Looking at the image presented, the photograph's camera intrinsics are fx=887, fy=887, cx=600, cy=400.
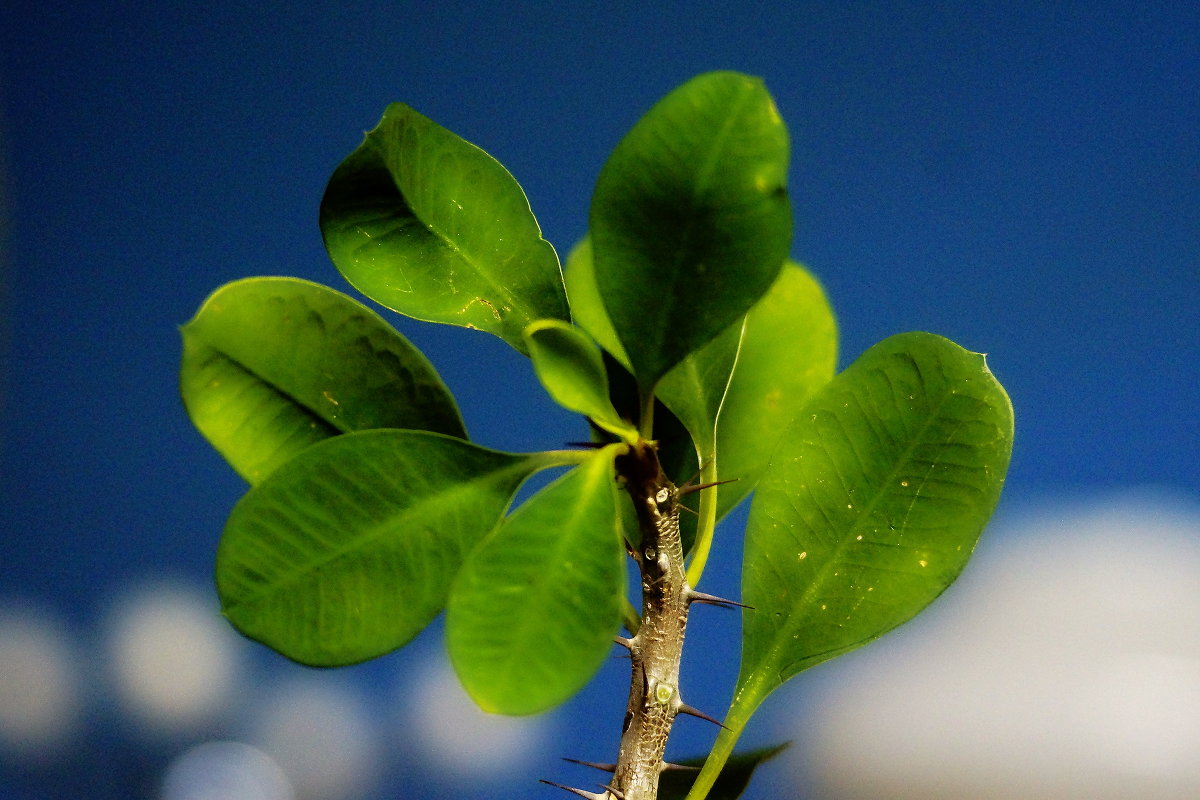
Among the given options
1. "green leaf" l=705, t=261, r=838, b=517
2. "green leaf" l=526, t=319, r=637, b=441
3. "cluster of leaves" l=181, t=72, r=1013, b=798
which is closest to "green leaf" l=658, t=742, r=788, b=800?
"cluster of leaves" l=181, t=72, r=1013, b=798

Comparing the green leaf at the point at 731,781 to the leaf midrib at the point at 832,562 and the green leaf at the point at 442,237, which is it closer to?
the leaf midrib at the point at 832,562

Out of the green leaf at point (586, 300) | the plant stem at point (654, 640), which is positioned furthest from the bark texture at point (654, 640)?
the green leaf at point (586, 300)

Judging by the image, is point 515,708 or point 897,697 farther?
point 897,697

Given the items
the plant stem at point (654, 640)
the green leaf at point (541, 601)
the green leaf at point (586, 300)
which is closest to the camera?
the green leaf at point (541, 601)

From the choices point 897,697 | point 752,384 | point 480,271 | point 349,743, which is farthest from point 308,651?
point 349,743

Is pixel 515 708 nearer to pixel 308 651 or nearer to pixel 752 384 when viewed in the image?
pixel 308 651

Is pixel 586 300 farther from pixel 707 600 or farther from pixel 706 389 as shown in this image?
pixel 707 600

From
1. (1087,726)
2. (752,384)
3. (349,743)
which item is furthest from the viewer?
(349,743)
